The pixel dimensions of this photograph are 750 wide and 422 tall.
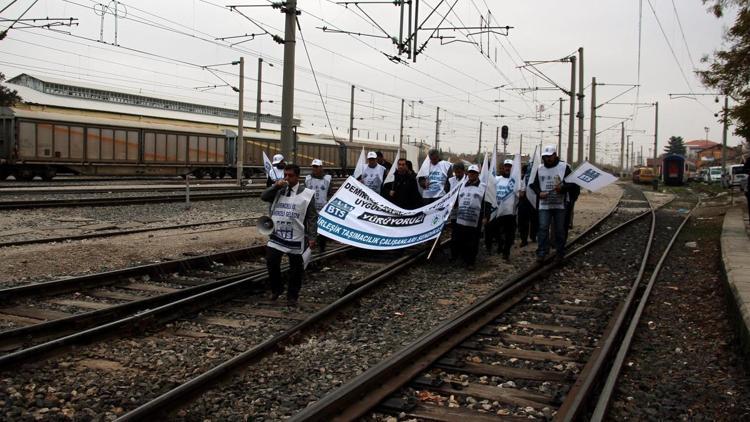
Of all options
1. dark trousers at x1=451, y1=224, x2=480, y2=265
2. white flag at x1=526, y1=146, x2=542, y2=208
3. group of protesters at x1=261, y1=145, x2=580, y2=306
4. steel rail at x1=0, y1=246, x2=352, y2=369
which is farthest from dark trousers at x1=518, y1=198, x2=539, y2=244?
steel rail at x1=0, y1=246, x2=352, y2=369

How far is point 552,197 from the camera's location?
10562 millimetres

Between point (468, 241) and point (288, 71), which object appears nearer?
point (468, 241)

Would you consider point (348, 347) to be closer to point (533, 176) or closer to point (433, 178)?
point (533, 176)

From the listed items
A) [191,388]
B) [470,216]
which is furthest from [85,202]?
[191,388]

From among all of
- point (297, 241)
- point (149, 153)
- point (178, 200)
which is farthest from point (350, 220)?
point (149, 153)

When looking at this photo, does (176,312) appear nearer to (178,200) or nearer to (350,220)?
(350,220)

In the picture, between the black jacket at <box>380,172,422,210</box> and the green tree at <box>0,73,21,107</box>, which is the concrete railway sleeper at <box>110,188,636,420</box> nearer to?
the black jacket at <box>380,172,422,210</box>

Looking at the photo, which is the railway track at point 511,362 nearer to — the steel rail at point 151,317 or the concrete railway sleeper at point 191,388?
the concrete railway sleeper at point 191,388

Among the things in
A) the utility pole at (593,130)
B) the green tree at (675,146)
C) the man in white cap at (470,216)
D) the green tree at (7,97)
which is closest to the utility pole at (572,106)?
the utility pole at (593,130)

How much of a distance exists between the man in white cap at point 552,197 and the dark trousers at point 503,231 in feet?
2.39

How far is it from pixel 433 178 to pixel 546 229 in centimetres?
271

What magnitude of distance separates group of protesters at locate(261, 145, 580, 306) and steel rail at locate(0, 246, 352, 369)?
0.49 meters

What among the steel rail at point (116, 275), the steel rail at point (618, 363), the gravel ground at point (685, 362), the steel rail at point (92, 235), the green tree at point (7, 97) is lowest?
the gravel ground at point (685, 362)

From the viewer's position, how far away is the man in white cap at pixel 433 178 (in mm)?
12492
